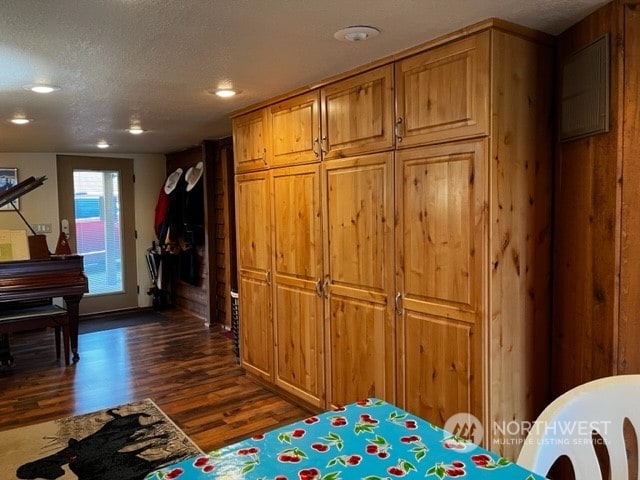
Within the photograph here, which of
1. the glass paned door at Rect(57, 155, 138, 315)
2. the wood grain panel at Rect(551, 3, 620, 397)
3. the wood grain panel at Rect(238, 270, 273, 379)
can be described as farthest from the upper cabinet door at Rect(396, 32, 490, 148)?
the glass paned door at Rect(57, 155, 138, 315)

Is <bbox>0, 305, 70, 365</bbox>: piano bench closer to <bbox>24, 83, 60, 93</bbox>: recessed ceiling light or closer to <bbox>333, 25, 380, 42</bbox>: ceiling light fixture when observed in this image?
<bbox>24, 83, 60, 93</bbox>: recessed ceiling light

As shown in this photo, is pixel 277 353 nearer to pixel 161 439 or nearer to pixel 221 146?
pixel 161 439

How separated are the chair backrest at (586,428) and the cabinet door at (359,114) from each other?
165 centimetres

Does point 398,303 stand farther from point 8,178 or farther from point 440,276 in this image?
point 8,178

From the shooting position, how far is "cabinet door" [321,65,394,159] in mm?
2508

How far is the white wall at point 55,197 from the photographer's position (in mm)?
5867

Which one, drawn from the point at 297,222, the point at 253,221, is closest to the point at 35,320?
the point at 253,221

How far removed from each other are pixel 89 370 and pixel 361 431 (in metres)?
3.83

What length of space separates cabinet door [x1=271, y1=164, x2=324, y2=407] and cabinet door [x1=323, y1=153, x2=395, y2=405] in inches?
4.1

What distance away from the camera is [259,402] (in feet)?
11.5

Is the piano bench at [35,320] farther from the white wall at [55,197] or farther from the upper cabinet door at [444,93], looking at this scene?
the upper cabinet door at [444,93]

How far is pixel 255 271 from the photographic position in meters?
3.72

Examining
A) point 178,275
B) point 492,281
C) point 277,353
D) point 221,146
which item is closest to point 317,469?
point 492,281

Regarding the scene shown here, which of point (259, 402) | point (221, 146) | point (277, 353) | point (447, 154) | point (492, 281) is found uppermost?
point (221, 146)
